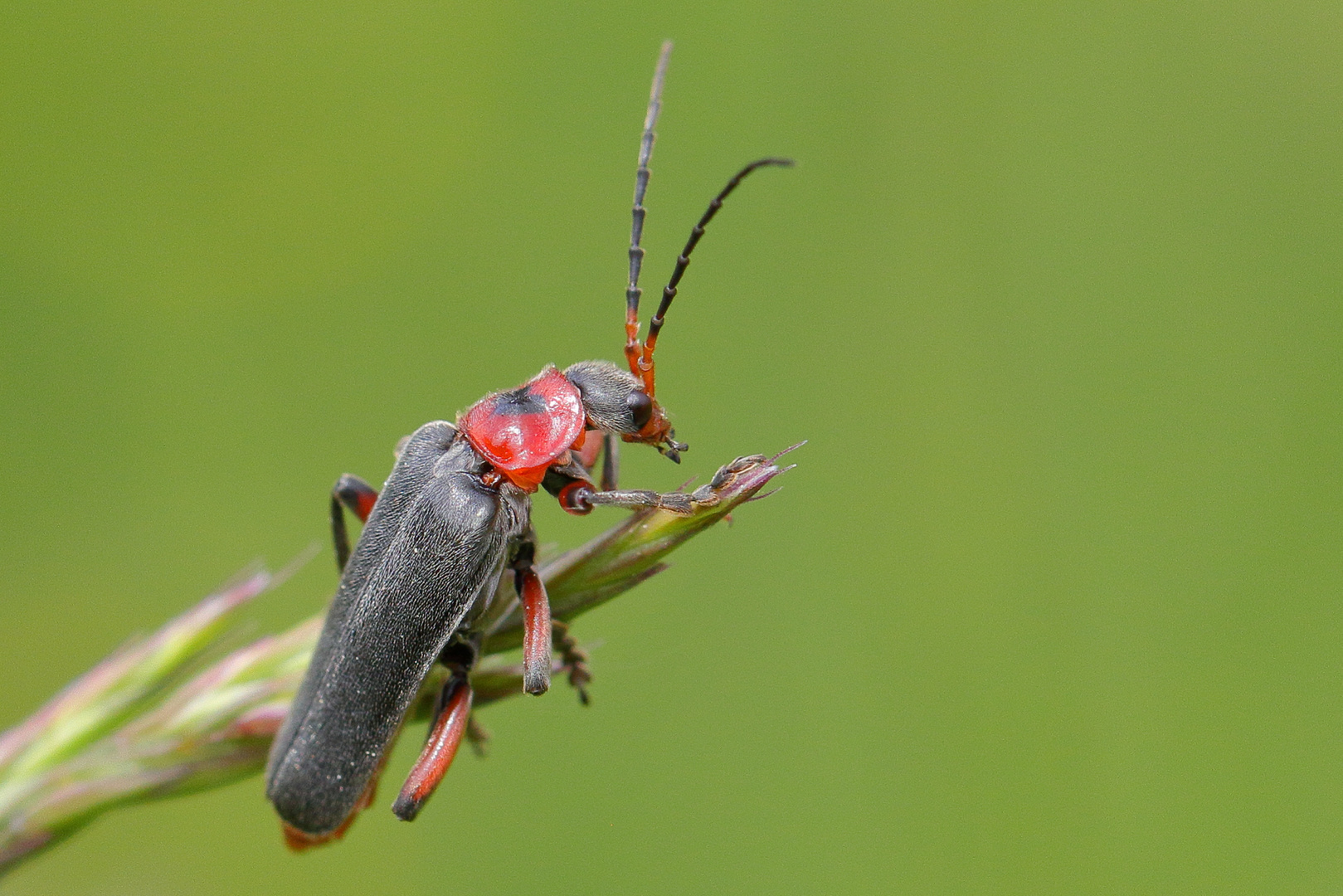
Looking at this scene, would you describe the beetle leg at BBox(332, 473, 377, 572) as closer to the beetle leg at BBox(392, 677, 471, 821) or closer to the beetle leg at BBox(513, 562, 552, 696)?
the beetle leg at BBox(392, 677, 471, 821)

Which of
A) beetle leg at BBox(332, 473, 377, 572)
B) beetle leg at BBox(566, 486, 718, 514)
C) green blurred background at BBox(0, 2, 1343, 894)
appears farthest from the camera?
green blurred background at BBox(0, 2, 1343, 894)

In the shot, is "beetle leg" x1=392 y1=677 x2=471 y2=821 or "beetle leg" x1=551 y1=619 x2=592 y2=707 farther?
"beetle leg" x1=551 y1=619 x2=592 y2=707

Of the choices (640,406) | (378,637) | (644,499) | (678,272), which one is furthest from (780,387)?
(378,637)

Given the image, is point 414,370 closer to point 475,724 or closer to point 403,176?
point 403,176

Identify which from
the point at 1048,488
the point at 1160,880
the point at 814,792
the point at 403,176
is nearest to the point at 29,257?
the point at 403,176

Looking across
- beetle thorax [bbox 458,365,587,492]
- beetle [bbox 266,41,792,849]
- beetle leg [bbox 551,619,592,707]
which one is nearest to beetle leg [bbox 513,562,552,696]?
beetle [bbox 266,41,792,849]

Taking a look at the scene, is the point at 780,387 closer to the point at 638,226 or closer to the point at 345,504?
the point at 638,226

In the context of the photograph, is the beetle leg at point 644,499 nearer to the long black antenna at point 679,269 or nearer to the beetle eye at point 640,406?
the beetle eye at point 640,406
